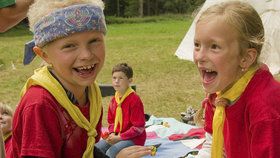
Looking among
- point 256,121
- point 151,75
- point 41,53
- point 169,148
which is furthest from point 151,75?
point 256,121

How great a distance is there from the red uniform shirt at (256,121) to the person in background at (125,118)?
10.0 ft

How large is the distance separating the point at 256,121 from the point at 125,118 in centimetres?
361

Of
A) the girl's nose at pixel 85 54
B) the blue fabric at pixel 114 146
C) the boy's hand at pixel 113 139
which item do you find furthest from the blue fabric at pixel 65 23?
the boy's hand at pixel 113 139

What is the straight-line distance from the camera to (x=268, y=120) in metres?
2.25

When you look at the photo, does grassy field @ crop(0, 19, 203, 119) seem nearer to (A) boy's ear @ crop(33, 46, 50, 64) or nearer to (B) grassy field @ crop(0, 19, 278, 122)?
(B) grassy field @ crop(0, 19, 278, 122)

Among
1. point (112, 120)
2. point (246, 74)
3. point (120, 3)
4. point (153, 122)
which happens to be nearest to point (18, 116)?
point (246, 74)

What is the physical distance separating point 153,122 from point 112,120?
1406 mm

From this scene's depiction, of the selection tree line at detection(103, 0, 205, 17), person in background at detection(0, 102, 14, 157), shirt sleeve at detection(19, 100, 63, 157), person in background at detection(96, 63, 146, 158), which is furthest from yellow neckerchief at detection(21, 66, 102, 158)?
tree line at detection(103, 0, 205, 17)

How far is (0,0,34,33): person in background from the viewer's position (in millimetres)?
2184

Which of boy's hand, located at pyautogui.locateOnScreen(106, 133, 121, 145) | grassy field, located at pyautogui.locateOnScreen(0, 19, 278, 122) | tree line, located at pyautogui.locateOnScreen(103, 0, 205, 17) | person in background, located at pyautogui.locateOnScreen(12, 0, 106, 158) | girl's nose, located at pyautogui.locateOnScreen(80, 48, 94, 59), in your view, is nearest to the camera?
person in background, located at pyautogui.locateOnScreen(12, 0, 106, 158)

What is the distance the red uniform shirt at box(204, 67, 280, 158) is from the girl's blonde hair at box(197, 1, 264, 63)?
0.52ft

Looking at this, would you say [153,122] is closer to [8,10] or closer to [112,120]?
[112,120]

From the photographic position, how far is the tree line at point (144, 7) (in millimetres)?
53531

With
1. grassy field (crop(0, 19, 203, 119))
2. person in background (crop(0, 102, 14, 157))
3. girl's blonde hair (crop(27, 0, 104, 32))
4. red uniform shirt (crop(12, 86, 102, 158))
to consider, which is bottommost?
grassy field (crop(0, 19, 203, 119))
